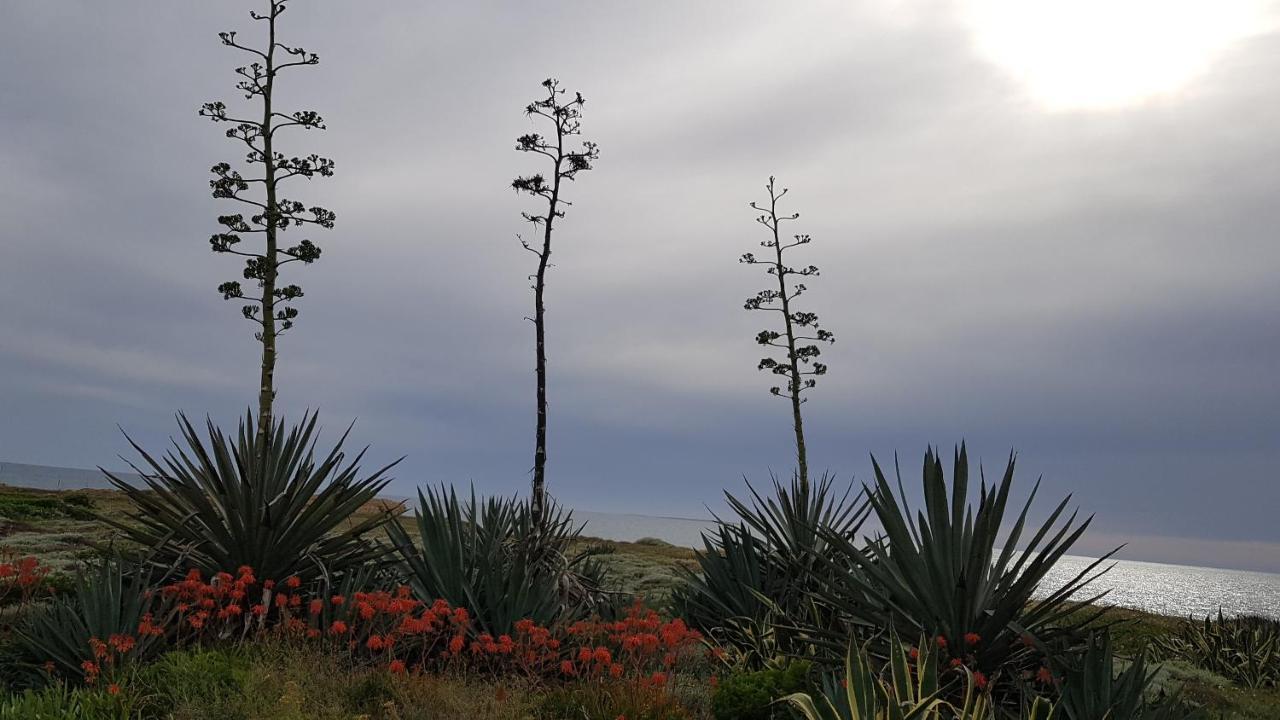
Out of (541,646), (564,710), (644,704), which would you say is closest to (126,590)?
(541,646)

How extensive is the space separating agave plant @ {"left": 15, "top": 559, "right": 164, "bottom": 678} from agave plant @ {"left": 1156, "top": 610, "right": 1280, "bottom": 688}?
19.6 m

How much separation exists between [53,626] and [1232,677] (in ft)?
68.4

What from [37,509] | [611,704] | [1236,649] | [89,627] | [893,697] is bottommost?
[1236,649]

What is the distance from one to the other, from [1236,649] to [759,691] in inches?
659

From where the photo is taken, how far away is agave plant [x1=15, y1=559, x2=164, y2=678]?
7738 mm

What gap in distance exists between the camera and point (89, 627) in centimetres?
774

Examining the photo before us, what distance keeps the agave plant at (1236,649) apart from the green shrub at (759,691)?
14.8 metres

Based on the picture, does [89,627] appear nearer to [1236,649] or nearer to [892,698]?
[892,698]

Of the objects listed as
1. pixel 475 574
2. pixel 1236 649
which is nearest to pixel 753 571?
pixel 475 574

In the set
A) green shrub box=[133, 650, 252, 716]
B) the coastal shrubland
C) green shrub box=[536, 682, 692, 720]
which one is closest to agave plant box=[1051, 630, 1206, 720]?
the coastal shrubland

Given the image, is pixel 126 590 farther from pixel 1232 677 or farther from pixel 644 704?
pixel 1232 677

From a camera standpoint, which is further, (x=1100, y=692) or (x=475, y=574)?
(x=475, y=574)

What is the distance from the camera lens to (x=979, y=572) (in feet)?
21.1

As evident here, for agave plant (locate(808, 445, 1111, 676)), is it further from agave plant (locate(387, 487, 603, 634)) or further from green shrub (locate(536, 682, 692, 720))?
agave plant (locate(387, 487, 603, 634))
